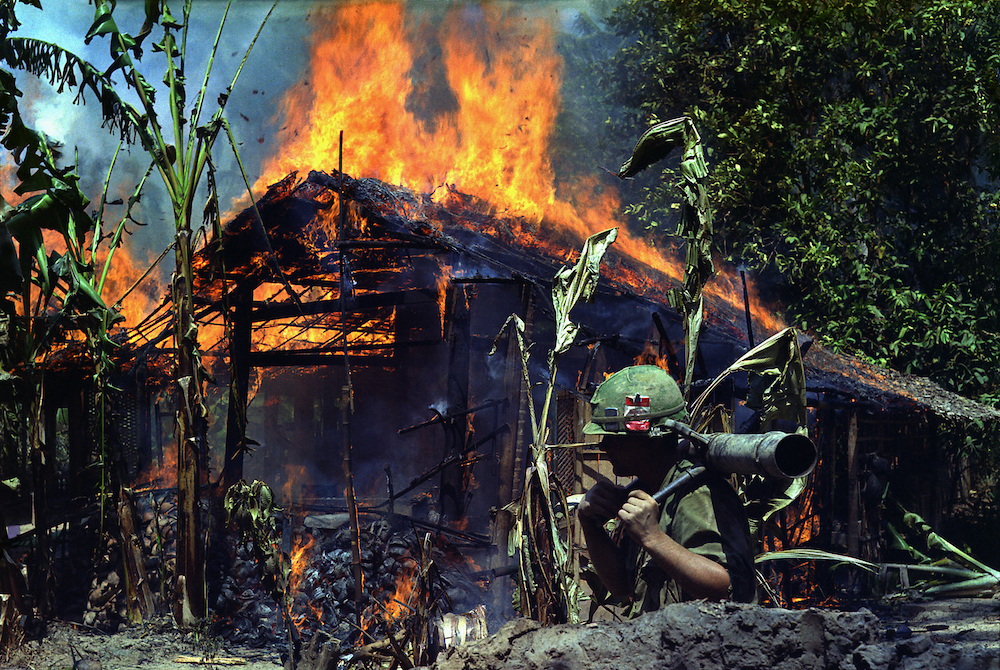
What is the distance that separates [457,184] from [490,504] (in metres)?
3.83

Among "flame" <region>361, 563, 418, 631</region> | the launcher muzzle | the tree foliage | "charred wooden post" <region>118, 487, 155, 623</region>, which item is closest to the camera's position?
the launcher muzzle

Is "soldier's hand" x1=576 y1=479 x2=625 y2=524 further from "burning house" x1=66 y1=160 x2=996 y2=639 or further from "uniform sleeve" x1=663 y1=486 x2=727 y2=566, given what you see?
"burning house" x1=66 y1=160 x2=996 y2=639

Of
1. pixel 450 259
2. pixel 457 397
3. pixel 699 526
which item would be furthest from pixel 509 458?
pixel 699 526

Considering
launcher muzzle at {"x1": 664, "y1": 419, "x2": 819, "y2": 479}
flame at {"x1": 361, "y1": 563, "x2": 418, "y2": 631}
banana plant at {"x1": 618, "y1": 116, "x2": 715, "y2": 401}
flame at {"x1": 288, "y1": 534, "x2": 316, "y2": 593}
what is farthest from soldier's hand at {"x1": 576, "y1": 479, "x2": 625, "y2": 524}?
flame at {"x1": 288, "y1": 534, "x2": 316, "y2": 593}

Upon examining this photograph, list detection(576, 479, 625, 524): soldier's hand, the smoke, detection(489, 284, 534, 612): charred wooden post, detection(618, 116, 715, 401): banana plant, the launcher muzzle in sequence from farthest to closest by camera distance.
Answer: detection(489, 284, 534, 612): charred wooden post, the smoke, detection(618, 116, 715, 401): banana plant, detection(576, 479, 625, 524): soldier's hand, the launcher muzzle

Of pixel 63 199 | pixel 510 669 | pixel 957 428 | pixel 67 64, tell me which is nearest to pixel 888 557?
pixel 957 428

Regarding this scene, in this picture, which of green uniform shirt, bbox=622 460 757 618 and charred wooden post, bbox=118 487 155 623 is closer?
green uniform shirt, bbox=622 460 757 618

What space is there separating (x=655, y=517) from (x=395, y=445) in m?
7.40

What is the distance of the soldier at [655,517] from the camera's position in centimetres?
266

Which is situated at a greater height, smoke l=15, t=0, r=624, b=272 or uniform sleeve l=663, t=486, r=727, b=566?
smoke l=15, t=0, r=624, b=272

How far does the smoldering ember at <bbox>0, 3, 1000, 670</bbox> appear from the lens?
5.64 m

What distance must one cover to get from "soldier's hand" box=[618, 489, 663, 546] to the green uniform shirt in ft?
0.64

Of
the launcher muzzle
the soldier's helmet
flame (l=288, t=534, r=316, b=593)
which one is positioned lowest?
flame (l=288, t=534, r=316, b=593)

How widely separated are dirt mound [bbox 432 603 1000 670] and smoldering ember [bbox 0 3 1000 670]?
1.61 metres
